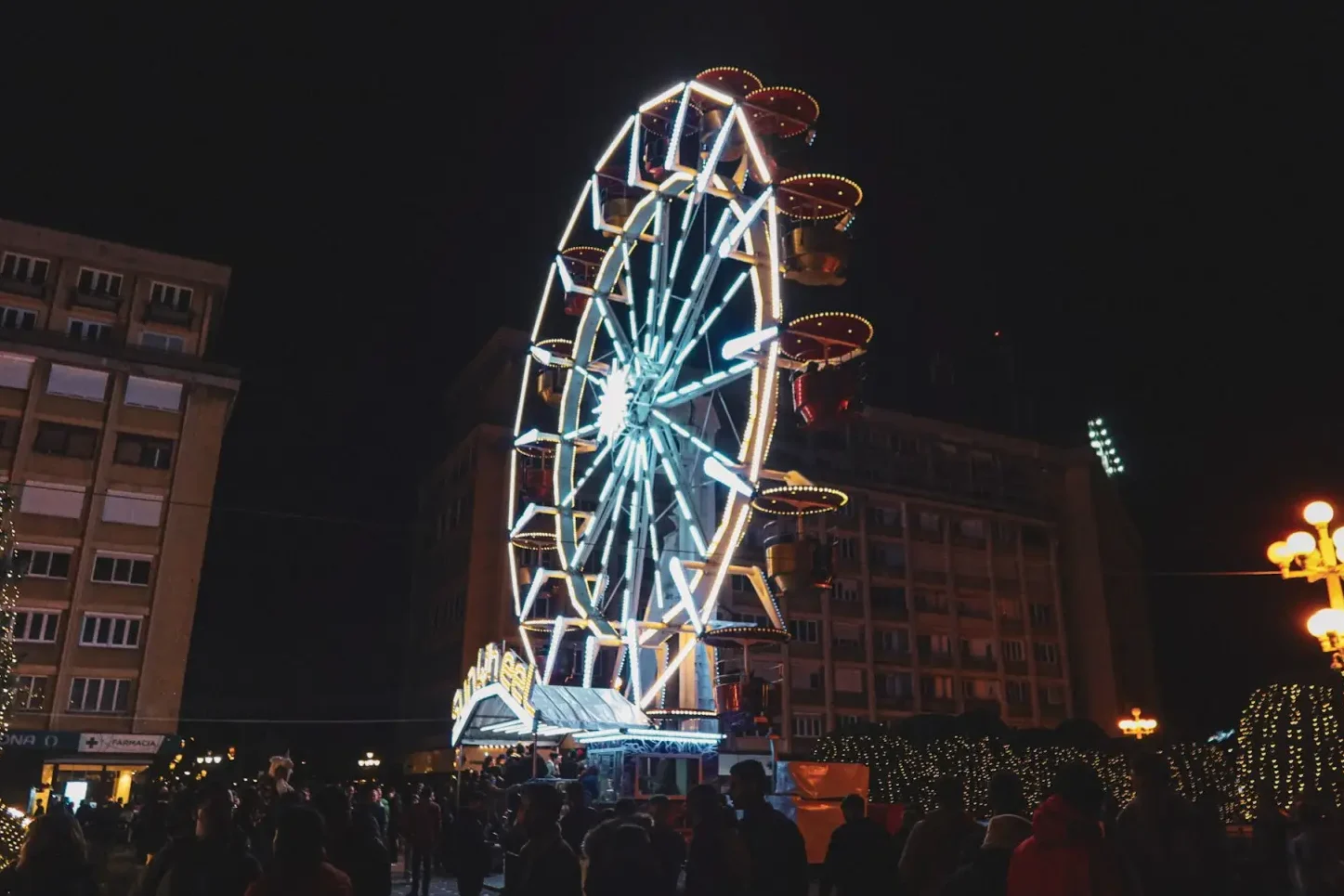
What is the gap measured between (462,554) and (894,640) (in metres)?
22.0


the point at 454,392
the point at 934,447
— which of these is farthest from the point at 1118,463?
the point at 454,392

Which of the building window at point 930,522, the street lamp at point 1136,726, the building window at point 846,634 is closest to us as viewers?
the street lamp at point 1136,726

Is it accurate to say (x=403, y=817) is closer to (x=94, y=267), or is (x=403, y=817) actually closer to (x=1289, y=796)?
(x=1289, y=796)

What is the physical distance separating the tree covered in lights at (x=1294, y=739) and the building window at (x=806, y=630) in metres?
33.5

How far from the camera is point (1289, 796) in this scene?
15289 mm

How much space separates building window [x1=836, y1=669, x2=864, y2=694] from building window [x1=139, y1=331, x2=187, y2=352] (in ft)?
106

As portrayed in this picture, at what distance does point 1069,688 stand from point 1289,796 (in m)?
44.6

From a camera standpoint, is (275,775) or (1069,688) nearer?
(275,775)

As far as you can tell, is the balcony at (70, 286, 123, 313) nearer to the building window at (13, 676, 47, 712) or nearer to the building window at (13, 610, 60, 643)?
the building window at (13, 610, 60, 643)

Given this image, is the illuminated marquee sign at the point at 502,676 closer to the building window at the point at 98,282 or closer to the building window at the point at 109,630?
the building window at the point at 109,630

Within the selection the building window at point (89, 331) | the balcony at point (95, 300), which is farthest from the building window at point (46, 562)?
the balcony at point (95, 300)

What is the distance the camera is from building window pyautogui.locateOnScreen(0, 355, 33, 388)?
37.3 m

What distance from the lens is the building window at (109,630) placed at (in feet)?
115

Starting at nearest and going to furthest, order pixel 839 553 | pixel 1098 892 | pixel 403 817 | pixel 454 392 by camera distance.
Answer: pixel 1098 892
pixel 403 817
pixel 839 553
pixel 454 392
